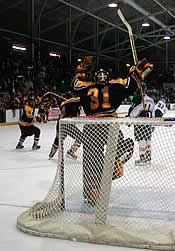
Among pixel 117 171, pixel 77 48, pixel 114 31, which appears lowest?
pixel 117 171

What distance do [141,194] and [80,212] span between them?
2.18ft

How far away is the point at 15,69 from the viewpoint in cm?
1240

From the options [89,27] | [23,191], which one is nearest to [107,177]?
[23,191]

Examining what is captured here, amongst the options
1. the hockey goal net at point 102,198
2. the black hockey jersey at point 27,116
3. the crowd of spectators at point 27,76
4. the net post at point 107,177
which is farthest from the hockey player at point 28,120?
the crowd of spectators at point 27,76

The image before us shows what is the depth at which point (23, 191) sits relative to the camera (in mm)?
3084

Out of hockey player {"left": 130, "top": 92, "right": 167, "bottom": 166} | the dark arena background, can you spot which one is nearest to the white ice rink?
the dark arena background

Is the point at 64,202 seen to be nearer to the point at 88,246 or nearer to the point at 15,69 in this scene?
the point at 88,246

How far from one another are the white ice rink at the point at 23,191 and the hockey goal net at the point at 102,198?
7 centimetres

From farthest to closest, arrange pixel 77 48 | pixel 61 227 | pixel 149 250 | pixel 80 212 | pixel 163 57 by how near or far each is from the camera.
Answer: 1. pixel 163 57
2. pixel 77 48
3. pixel 80 212
4. pixel 61 227
5. pixel 149 250

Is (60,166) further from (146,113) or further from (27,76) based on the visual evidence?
(27,76)

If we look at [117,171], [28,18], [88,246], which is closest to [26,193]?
[117,171]

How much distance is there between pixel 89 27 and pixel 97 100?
47.2 ft

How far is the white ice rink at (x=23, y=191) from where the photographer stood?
6.26ft

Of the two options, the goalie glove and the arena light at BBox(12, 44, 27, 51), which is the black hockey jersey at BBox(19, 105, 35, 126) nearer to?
the goalie glove
